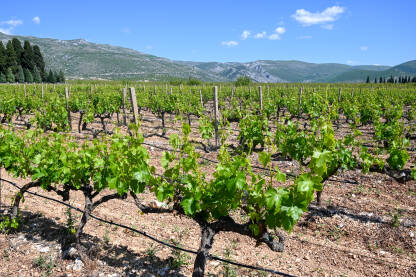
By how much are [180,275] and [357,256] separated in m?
2.66

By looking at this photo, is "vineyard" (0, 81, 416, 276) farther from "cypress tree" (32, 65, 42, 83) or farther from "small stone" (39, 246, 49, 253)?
"cypress tree" (32, 65, 42, 83)

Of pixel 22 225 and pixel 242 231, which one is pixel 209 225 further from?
pixel 22 225

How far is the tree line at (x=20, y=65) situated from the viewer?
177ft

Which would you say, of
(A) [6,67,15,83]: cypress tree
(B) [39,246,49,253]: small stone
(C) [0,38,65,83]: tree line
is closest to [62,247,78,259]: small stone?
(B) [39,246,49,253]: small stone

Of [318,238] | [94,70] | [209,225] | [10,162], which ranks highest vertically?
[94,70]

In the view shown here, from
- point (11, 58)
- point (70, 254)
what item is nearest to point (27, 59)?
point (11, 58)

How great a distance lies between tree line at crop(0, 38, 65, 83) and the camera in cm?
5408

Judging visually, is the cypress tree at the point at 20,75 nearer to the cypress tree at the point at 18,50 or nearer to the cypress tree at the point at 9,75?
the cypress tree at the point at 9,75

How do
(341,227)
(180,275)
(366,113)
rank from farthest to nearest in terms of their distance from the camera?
(366,113) < (341,227) < (180,275)

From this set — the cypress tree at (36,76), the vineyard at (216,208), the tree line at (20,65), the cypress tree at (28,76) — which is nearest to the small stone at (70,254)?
the vineyard at (216,208)

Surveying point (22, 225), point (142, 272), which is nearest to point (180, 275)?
point (142, 272)

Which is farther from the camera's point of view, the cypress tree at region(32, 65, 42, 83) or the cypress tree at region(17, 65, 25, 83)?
the cypress tree at region(32, 65, 42, 83)

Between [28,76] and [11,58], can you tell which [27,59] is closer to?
[11,58]

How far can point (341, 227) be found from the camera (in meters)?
5.20
